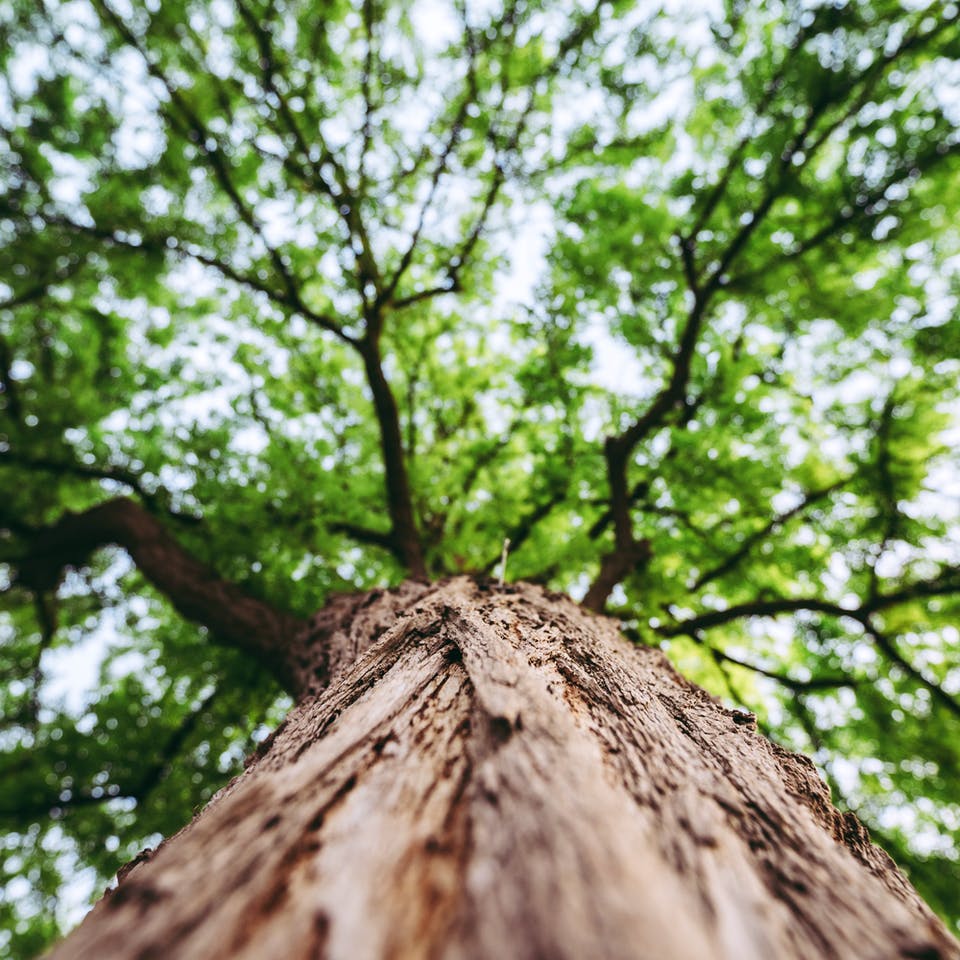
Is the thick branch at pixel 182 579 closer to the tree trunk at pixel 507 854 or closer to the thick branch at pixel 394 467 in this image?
the thick branch at pixel 394 467

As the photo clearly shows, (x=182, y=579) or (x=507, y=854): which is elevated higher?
(x=182, y=579)

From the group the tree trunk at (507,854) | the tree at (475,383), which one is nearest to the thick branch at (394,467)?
the tree at (475,383)

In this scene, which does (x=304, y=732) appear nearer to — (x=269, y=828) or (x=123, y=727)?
(x=269, y=828)

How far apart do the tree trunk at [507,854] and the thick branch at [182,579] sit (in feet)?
7.92

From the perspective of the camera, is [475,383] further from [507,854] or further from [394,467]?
[507,854]

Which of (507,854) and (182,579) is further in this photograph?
(182,579)

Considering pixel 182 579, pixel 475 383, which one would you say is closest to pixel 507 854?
pixel 182 579

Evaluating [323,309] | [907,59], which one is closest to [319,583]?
[323,309]

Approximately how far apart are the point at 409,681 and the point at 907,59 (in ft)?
18.3

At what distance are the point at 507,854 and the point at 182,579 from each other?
363cm

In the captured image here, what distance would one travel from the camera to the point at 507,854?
62 centimetres

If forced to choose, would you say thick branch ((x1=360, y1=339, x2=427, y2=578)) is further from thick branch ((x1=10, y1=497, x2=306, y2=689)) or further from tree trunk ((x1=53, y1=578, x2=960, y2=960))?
tree trunk ((x1=53, y1=578, x2=960, y2=960))

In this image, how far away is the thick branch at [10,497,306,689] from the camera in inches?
133

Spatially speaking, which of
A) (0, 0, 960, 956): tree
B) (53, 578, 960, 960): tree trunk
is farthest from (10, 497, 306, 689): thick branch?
(53, 578, 960, 960): tree trunk
